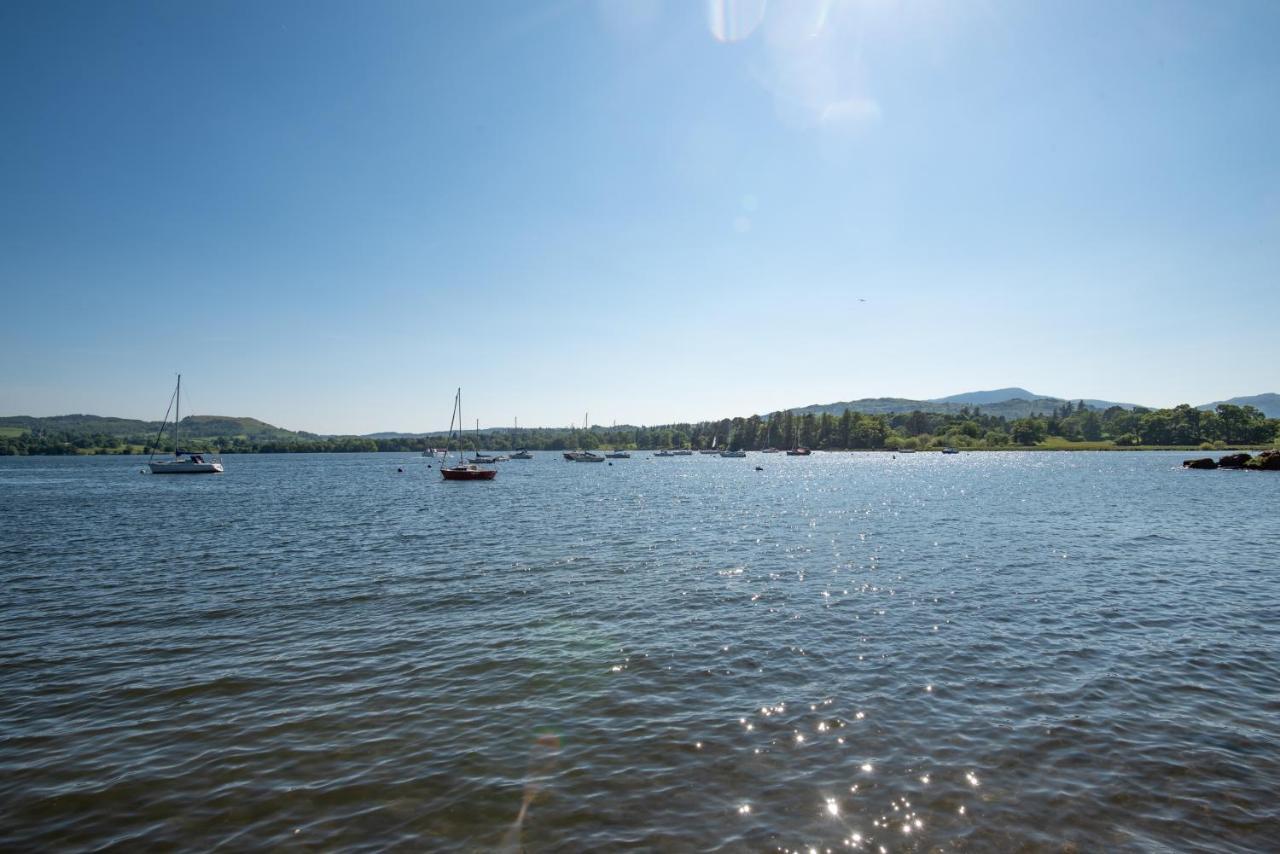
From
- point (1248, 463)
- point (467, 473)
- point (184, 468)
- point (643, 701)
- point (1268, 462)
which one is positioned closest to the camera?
point (643, 701)

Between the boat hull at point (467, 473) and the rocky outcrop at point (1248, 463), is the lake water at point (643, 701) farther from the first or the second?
the rocky outcrop at point (1248, 463)

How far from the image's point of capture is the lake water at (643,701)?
381 inches

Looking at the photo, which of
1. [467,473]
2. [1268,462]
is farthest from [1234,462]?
[467,473]

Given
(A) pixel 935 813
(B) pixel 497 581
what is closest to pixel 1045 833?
(A) pixel 935 813

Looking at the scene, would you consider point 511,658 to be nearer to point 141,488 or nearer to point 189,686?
point 189,686

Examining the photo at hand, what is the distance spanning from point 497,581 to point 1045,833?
21.8 m

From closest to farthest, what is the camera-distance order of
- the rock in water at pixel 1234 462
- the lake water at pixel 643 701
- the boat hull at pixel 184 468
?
the lake water at pixel 643 701, the rock in water at pixel 1234 462, the boat hull at pixel 184 468

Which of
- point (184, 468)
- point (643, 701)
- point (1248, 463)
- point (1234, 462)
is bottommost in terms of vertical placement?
point (643, 701)

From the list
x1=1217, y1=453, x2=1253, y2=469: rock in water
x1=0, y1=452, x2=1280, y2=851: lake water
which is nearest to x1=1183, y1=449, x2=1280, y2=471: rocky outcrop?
x1=1217, y1=453, x2=1253, y2=469: rock in water

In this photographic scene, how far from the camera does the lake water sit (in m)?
9.67

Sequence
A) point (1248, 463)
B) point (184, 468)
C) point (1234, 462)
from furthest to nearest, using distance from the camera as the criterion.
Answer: point (184, 468), point (1234, 462), point (1248, 463)

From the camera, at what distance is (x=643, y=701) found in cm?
1416

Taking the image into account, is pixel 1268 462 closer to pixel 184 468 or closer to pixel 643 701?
pixel 643 701

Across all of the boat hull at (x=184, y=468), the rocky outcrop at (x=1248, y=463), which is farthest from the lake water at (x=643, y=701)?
the rocky outcrop at (x=1248, y=463)
